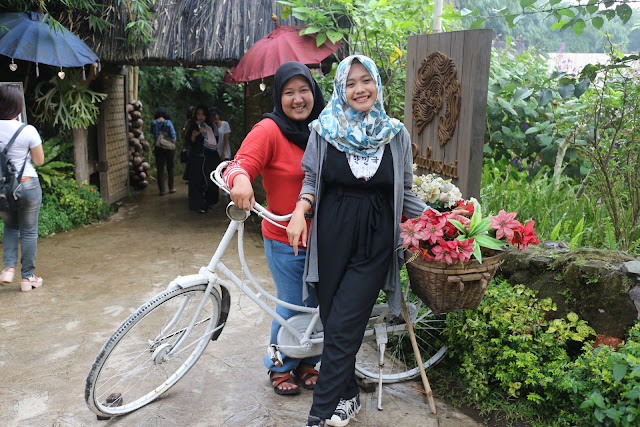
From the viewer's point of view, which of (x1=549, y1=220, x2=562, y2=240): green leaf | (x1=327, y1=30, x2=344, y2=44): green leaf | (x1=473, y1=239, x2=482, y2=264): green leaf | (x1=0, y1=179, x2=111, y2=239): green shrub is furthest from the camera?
(x1=0, y1=179, x2=111, y2=239): green shrub

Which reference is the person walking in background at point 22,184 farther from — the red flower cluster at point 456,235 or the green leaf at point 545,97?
the green leaf at point 545,97

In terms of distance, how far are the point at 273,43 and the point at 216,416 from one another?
4417 millimetres

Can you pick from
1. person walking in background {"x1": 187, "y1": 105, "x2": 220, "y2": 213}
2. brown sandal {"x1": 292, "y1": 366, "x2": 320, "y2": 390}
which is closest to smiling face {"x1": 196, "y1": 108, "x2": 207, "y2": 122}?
person walking in background {"x1": 187, "y1": 105, "x2": 220, "y2": 213}

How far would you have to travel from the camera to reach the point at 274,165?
9.41 feet

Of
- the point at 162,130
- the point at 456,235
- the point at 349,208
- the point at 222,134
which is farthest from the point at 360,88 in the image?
the point at 162,130

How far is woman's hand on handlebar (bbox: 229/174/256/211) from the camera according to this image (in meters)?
2.49

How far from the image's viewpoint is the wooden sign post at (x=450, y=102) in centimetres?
341

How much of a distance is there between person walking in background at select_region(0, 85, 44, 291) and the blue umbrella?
1.64m

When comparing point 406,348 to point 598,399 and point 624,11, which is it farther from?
point 624,11

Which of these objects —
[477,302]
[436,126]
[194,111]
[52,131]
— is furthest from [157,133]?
[477,302]

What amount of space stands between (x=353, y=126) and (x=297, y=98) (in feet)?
1.40

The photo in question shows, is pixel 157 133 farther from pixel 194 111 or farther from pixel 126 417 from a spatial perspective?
pixel 126 417

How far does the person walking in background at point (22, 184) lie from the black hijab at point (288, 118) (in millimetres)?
2694

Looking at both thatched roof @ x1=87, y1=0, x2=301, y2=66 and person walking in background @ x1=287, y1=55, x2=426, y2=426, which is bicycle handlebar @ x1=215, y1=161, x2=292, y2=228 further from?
thatched roof @ x1=87, y1=0, x2=301, y2=66
